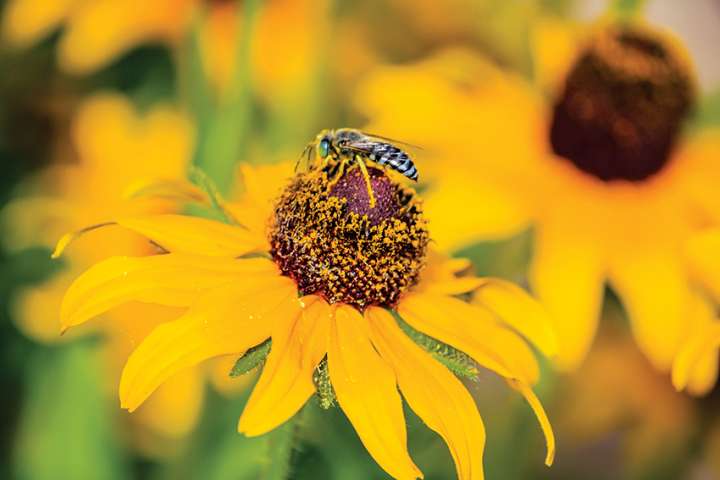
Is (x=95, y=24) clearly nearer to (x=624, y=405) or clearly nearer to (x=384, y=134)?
(x=384, y=134)

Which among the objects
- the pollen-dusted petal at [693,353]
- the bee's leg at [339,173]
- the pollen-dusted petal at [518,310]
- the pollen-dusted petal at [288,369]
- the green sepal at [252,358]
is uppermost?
the bee's leg at [339,173]

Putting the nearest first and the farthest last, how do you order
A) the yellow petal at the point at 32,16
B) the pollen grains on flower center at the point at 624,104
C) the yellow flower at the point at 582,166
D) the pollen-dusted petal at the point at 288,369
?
the pollen-dusted petal at the point at 288,369 < the yellow flower at the point at 582,166 < the pollen grains on flower center at the point at 624,104 < the yellow petal at the point at 32,16

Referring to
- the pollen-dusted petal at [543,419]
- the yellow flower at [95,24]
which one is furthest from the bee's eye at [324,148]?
the yellow flower at [95,24]

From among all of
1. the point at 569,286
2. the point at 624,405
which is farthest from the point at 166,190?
the point at 624,405

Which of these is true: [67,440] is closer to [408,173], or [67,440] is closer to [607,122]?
[408,173]

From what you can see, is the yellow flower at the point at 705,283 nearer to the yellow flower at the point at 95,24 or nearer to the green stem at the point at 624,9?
the green stem at the point at 624,9

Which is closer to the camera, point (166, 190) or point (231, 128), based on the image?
point (166, 190)

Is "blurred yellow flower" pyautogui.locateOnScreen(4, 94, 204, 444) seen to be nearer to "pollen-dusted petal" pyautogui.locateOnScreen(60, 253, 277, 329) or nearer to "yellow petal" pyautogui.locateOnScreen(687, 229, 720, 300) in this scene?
"pollen-dusted petal" pyautogui.locateOnScreen(60, 253, 277, 329)
